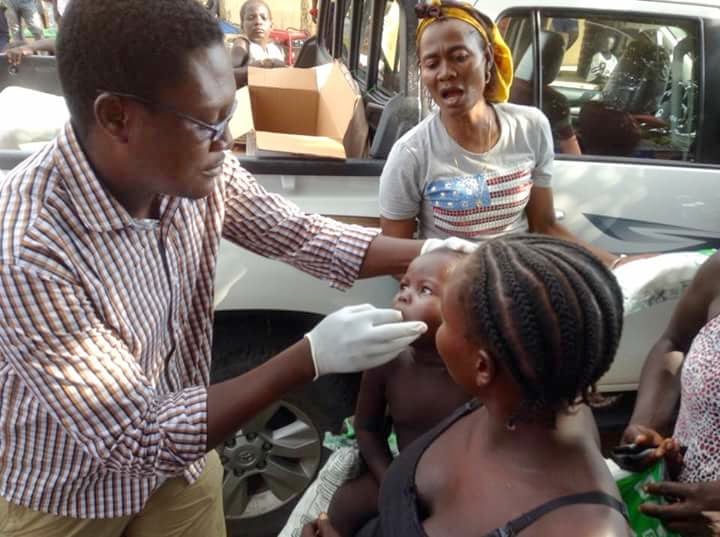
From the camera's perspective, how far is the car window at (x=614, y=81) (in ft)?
8.96

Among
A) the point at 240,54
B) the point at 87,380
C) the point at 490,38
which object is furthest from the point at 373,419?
the point at 240,54

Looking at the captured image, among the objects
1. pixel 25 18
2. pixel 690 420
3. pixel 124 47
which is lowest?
pixel 690 420

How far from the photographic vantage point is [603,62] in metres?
2.79

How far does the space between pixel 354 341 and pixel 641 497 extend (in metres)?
0.79

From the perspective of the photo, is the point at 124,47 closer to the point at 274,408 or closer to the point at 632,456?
the point at 632,456

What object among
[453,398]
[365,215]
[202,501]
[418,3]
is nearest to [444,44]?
[418,3]

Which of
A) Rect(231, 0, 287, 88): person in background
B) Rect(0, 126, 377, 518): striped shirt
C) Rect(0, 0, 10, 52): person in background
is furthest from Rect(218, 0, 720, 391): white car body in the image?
Rect(0, 0, 10, 52): person in background

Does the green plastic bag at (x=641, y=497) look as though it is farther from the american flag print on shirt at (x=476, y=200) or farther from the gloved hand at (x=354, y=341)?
the american flag print on shirt at (x=476, y=200)

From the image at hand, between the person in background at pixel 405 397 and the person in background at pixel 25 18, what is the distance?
10.5m

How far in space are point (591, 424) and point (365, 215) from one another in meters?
1.41

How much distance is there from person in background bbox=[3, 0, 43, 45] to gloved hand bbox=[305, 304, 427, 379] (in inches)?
422

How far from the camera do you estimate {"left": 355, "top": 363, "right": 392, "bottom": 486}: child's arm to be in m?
1.90

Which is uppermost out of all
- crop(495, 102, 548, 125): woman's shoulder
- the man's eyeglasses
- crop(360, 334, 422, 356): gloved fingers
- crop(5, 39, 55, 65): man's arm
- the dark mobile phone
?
the man's eyeglasses

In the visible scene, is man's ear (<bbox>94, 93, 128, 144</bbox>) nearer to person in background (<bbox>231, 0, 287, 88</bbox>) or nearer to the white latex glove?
the white latex glove
